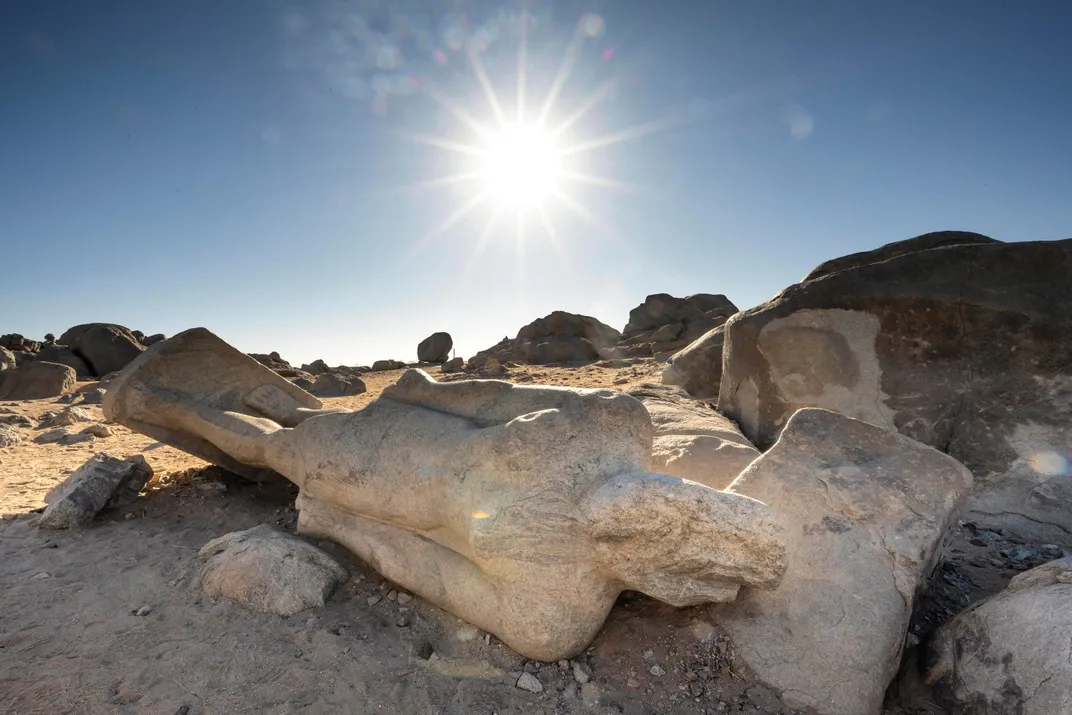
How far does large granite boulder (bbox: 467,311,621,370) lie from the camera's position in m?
16.4

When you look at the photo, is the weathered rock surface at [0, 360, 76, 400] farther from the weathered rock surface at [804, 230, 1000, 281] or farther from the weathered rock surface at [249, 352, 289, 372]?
the weathered rock surface at [804, 230, 1000, 281]

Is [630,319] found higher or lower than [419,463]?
higher

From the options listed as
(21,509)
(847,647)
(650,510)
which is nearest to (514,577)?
(650,510)

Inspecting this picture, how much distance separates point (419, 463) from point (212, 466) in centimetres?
248

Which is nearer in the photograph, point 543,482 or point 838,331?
point 543,482

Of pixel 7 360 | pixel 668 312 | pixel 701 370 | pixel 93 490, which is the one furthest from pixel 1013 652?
pixel 668 312

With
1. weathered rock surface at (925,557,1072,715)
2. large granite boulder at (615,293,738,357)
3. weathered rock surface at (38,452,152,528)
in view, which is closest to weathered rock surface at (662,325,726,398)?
weathered rock surface at (925,557,1072,715)

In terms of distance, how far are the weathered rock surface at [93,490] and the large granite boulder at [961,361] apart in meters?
4.23

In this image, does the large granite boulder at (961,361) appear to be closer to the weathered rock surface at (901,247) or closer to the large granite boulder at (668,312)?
the weathered rock surface at (901,247)

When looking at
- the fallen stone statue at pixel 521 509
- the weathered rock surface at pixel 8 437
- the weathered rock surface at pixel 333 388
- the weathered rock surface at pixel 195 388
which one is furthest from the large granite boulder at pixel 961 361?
the weathered rock surface at pixel 333 388

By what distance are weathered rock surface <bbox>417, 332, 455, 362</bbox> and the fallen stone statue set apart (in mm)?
18476

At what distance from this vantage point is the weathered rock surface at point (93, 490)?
3.25m

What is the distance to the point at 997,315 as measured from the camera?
3271 millimetres

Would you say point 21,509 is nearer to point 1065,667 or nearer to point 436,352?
point 1065,667
